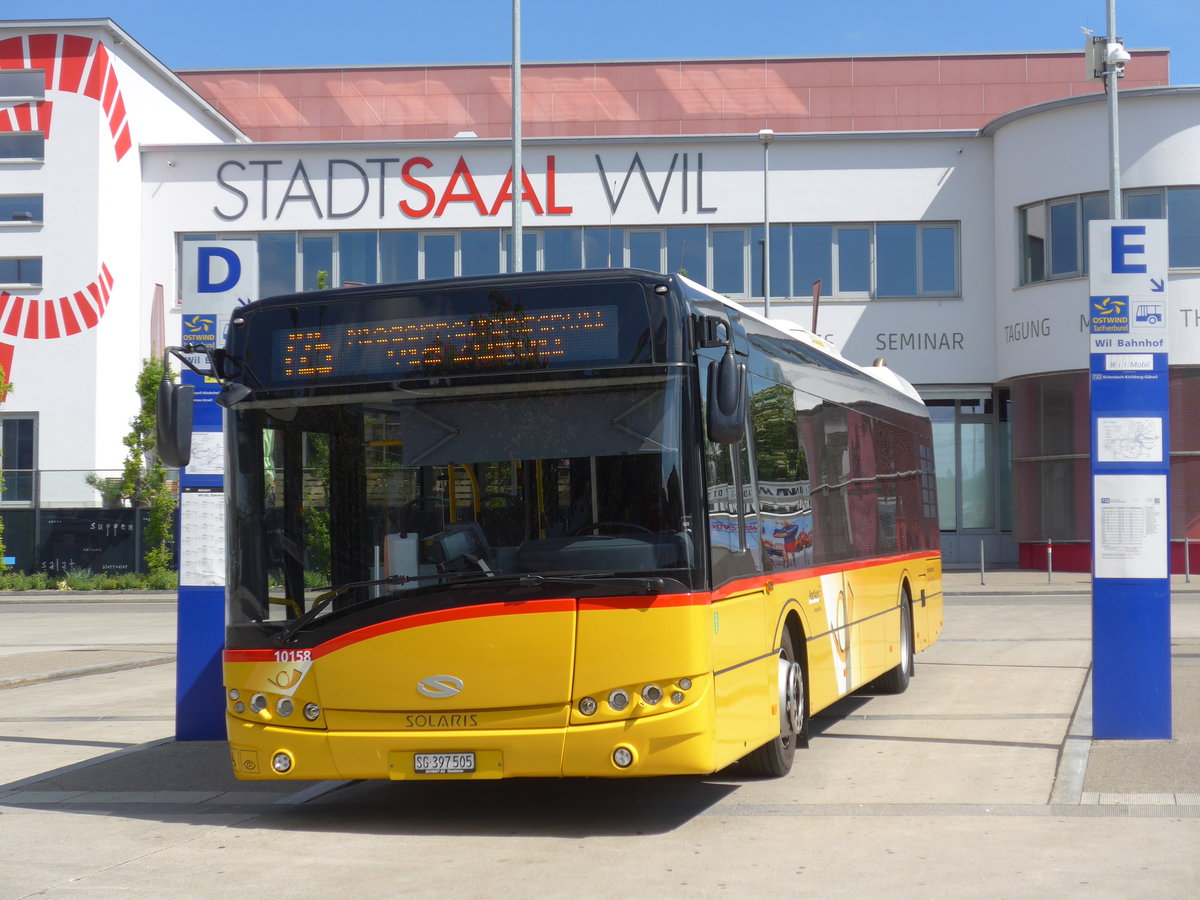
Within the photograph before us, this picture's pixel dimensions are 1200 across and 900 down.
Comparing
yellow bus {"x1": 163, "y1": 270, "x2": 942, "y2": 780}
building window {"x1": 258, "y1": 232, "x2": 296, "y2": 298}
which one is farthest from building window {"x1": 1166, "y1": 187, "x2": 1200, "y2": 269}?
yellow bus {"x1": 163, "y1": 270, "x2": 942, "y2": 780}

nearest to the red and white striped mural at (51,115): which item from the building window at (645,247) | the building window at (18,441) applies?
the building window at (18,441)

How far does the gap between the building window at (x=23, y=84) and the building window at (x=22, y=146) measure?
3.10 ft

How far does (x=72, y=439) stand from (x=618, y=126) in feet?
66.0

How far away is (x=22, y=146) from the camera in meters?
38.5

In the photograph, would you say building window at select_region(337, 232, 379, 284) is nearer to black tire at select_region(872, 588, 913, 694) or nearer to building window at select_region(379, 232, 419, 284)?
building window at select_region(379, 232, 419, 284)

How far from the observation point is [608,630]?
7.55 m

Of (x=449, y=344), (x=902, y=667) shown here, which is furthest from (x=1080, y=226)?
(x=449, y=344)

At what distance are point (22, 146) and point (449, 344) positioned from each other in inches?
1346

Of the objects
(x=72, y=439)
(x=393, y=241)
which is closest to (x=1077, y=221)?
(x=393, y=241)

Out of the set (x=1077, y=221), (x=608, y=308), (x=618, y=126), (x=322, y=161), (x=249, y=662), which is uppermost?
(x=618, y=126)

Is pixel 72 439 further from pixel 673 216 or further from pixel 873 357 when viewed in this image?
pixel 873 357

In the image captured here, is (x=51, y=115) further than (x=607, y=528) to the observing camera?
Yes

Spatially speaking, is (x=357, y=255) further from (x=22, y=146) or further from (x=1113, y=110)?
(x=1113, y=110)

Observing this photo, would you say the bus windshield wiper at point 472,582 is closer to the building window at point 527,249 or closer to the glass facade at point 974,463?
the building window at point 527,249
